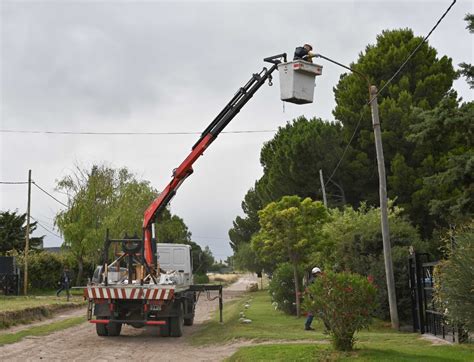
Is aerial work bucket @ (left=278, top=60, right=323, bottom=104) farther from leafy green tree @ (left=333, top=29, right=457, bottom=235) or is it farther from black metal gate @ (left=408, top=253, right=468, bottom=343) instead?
leafy green tree @ (left=333, top=29, right=457, bottom=235)

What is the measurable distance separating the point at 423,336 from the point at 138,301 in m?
6.91

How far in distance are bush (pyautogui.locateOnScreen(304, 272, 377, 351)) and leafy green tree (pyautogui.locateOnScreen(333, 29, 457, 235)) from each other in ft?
70.7

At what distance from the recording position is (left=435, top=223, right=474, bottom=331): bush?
30.1ft

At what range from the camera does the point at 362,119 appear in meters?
34.2

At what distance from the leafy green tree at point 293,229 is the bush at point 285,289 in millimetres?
949

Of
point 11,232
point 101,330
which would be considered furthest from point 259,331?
point 11,232

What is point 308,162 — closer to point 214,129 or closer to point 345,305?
point 214,129

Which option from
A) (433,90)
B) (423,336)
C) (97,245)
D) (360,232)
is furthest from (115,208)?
(423,336)

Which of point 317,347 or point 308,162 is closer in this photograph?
point 317,347

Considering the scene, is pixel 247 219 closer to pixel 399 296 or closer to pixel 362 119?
pixel 362 119

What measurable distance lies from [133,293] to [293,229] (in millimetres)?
7608

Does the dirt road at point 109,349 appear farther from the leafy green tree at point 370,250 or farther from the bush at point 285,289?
the bush at point 285,289

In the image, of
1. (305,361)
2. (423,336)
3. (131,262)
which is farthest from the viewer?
(131,262)

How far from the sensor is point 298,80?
49.4 ft
